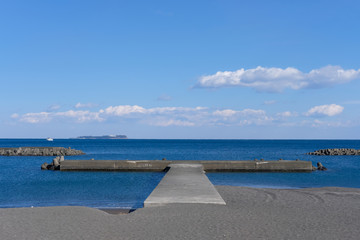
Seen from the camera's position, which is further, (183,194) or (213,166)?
(213,166)

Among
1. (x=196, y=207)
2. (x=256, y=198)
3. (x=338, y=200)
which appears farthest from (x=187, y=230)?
(x=338, y=200)

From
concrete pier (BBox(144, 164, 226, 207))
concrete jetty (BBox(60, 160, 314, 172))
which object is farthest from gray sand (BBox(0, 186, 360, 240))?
concrete jetty (BBox(60, 160, 314, 172))

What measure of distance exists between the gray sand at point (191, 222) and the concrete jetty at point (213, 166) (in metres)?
17.6

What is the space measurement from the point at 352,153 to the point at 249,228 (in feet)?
240

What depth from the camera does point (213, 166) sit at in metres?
31.7

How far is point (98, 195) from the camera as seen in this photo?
1973 centimetres

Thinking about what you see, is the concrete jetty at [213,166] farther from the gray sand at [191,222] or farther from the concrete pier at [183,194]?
the gray sand at [191,222]

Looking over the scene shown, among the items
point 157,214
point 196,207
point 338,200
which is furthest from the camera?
point 338,200

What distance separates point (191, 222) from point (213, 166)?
2160cm

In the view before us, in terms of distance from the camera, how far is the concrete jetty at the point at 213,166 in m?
31.8

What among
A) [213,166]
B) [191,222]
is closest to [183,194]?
[191,222]

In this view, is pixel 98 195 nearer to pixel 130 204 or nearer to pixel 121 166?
pixel 130 204

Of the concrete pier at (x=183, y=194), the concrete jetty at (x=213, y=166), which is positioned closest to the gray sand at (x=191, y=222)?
the concrete pier at (x=183, y=194)

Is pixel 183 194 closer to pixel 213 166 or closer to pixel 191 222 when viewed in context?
pixel 191 222
